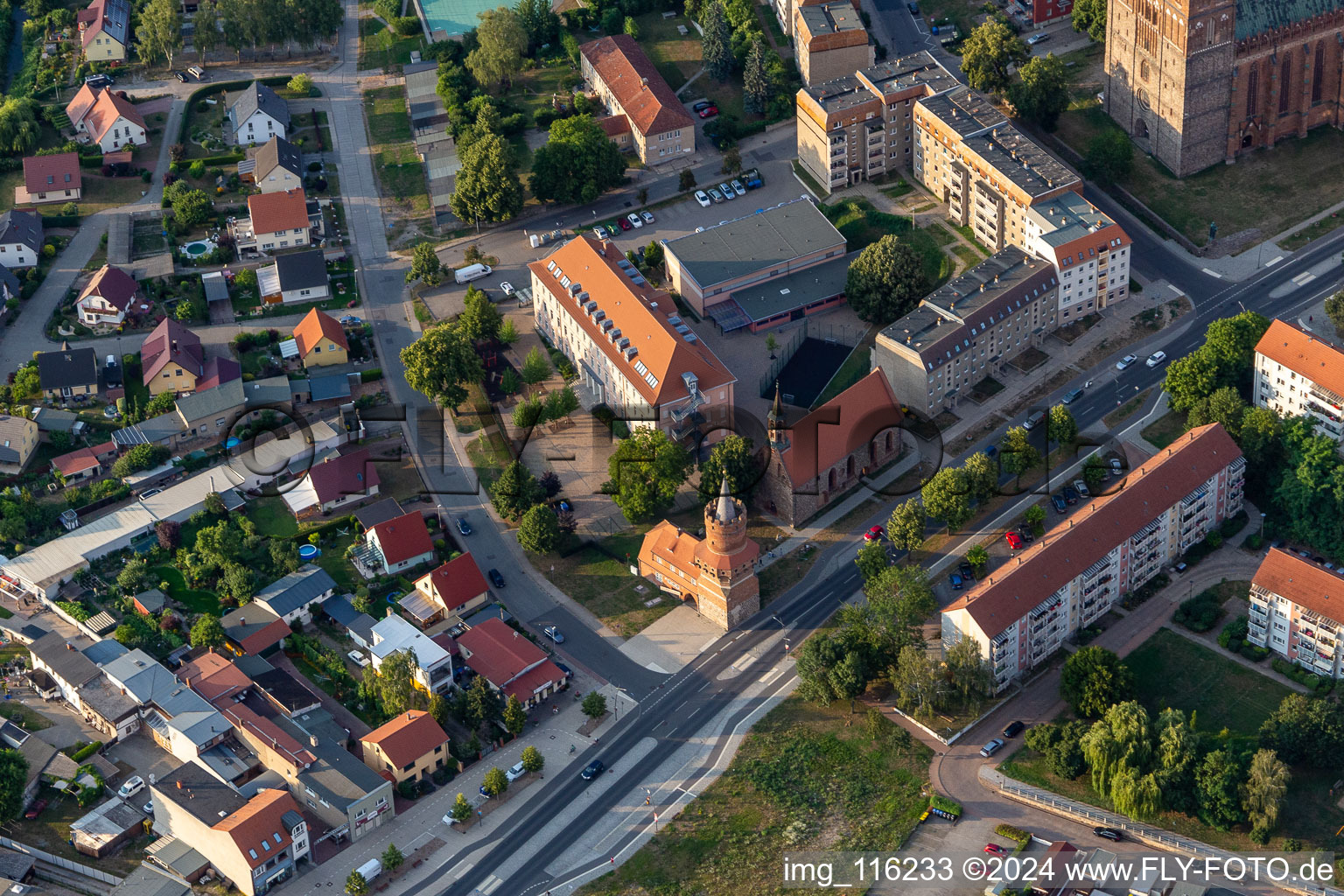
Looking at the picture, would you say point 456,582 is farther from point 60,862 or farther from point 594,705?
point 60,862

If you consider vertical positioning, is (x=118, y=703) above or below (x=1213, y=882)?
above

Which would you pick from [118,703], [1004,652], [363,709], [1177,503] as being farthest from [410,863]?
[1177,503]

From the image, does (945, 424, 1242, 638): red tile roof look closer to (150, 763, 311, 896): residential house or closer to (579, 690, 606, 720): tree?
(579, 690, 606, 720): tree

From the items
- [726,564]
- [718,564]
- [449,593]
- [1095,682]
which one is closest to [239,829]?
[449,593]

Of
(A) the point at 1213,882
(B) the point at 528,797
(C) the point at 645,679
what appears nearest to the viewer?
(A) the point at 1213,882

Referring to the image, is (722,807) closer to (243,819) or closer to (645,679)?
(645,679)

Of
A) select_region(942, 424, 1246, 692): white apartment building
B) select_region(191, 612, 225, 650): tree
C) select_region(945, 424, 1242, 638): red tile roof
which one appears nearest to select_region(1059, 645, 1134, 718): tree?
select_region(942, 424, 1246, 692): white apartment building
